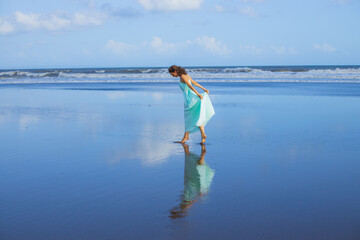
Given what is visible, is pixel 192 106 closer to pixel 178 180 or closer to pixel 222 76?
pixel 178 180

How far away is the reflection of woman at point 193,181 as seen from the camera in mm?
4344

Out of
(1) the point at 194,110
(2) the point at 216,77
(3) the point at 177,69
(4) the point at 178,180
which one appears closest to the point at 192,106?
(1) the point at 194,110

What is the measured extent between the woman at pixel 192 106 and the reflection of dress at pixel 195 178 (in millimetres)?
1491

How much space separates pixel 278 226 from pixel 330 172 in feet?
7.35

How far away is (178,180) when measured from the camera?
17.8 ft

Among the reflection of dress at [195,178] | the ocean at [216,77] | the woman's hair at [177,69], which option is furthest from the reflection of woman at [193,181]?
the ocean at [216,77]

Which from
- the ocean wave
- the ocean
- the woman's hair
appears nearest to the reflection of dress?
the woman's hair

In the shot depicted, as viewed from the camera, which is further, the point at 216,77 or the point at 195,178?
the point at 216,77

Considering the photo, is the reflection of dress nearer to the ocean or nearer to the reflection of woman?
the reflection of woman

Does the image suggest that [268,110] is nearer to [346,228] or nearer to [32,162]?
[32,162]

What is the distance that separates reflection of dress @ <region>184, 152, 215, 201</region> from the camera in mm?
4898

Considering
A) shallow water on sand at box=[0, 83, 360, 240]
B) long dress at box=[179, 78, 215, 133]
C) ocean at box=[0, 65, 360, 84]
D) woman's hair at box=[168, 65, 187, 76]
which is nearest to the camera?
shallow water on sand at box=[0, 83, 360, 240]

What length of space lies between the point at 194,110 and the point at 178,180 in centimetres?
311

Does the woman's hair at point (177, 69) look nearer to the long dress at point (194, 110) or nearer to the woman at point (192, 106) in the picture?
the woman at point (192, 106)
